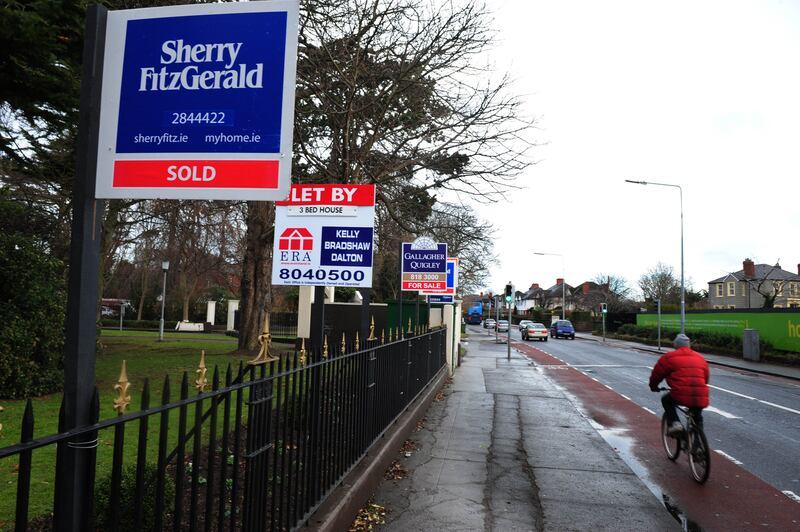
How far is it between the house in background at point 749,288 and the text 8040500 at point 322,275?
68.4 metres

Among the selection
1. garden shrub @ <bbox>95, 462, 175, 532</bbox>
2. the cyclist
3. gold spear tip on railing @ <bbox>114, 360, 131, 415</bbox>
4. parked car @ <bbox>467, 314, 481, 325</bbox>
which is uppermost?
gold spear tip on railing @ <bbox>114, 360, 131, 415</bbox>

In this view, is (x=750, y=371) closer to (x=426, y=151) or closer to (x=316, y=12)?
(x=426, y=151)

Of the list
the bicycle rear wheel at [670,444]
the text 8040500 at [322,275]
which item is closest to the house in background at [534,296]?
the bicycle rear wheel at [670,444]

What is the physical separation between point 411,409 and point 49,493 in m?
5.31

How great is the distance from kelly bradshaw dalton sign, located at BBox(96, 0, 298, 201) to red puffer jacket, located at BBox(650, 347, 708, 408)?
6.09 meters

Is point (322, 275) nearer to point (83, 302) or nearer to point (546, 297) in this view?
point (83, 302)

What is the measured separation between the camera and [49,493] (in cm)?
480

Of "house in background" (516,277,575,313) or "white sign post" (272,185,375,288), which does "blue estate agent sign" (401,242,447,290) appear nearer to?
"white sign post" (272,185,375,288)

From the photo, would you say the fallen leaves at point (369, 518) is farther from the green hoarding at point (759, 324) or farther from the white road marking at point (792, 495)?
the green hoarding at point (759, 324)

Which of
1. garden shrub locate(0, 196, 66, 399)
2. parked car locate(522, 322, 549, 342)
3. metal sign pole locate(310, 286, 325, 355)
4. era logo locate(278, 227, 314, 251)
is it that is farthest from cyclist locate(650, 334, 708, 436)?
parked car locate(522, 322, 549, 342)

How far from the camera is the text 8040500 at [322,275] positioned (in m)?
6.13

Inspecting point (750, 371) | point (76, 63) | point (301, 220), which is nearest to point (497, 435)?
point (301, 220)

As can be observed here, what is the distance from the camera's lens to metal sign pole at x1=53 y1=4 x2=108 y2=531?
1976 millimetres

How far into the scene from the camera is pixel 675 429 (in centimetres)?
730
